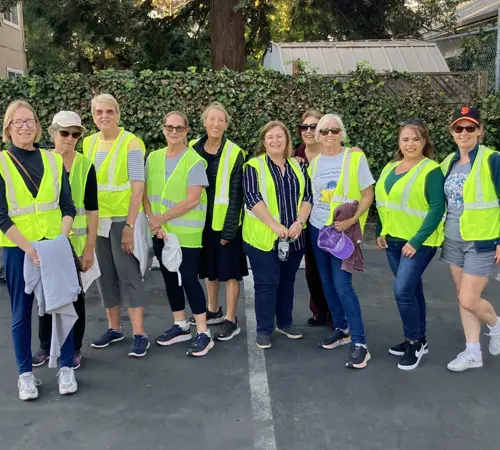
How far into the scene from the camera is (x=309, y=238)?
4.45 m

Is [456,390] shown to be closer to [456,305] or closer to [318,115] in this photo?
[456,305]

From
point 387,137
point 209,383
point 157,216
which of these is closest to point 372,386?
point 209,383

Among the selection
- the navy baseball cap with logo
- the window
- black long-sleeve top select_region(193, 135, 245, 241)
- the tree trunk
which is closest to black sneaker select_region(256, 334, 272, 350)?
black long-sleeve top select_region(193, 135, 245, 241)

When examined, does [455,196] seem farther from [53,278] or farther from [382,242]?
[53,278]

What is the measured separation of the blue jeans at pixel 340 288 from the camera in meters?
4.07

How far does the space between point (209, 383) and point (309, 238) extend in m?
1.45

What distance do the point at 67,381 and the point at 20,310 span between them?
1.88 ft

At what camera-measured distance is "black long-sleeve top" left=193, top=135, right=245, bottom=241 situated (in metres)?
4.29

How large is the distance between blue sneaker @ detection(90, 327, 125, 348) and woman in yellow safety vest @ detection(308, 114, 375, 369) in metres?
1.79

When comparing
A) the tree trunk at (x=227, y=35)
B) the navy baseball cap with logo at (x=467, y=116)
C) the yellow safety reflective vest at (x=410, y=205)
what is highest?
the tree trunk at (x=227, y=35)

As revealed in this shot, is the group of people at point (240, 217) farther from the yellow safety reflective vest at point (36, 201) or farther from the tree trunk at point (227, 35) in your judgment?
the tree trunk at point (227, 35)

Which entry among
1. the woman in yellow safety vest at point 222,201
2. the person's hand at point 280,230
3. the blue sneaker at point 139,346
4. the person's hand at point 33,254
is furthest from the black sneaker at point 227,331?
the person's hand at point 33,254

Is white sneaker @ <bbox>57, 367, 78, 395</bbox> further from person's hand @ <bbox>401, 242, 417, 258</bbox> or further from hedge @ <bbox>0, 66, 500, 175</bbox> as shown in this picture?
hedge @ <bbox>0, 66, 500, 175</bbox>

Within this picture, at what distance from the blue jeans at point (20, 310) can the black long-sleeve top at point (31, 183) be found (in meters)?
0.23
